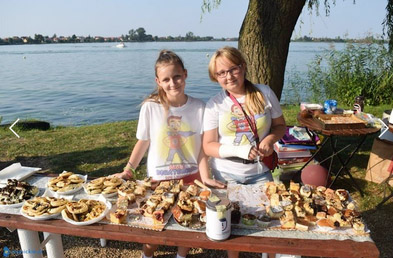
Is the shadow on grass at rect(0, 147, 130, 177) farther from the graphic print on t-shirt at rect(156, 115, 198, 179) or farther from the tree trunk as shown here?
the tree trunk

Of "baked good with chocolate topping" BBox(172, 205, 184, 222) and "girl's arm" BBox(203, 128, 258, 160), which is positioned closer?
"baked good with chocolate topping" BBox(172, 205, 184, 222)

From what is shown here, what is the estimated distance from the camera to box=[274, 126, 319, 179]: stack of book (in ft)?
15.0

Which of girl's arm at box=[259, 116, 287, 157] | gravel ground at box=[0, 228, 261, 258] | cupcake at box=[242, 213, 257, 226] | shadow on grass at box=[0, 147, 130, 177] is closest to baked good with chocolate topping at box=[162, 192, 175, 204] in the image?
cupcake at box=[242, 213, 257, 226]

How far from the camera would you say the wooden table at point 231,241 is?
1.66 metres

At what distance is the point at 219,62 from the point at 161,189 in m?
1.08

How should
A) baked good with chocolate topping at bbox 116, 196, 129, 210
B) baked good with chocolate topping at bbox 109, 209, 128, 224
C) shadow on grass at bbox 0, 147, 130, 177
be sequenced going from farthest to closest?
shadow on grass at bbox 0, 147, 130, 177 → baked good with chocolate topping at bbox 116, 196, 129, 210 → baked good with chocolate topping at bbox 109, 209, 128, 224

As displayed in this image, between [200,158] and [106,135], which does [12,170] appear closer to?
[200,158]

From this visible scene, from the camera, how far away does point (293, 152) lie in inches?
182

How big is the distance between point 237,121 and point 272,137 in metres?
0.32

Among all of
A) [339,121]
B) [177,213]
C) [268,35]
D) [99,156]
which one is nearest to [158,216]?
[177,213]

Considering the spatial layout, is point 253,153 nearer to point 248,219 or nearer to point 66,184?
point 248,219

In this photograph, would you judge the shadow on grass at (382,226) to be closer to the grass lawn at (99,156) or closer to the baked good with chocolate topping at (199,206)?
the grass lawn at (99,156)

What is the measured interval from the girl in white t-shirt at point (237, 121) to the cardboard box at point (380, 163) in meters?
2.69

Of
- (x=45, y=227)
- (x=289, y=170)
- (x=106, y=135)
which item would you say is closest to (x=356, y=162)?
(x=289, y=170)
